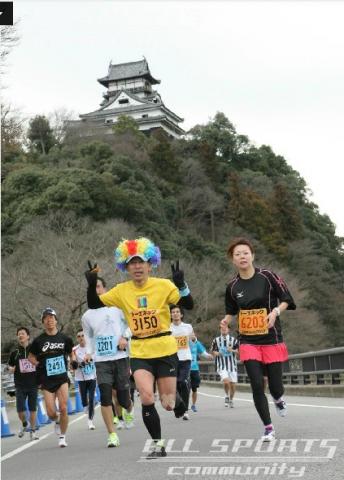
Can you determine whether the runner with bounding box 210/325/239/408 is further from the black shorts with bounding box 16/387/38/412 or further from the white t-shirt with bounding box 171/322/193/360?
the black shorts with bounding box 16/387/38/412

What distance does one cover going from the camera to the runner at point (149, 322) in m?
7.53

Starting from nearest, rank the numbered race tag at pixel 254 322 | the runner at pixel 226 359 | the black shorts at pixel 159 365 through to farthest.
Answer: the black shorts at pixel 159 365 → the numbered race tag at pixel 254 322 → the runner at pixel 226 359

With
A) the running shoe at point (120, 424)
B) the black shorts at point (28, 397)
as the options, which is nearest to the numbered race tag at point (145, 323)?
the running shoe at point (120, 424)

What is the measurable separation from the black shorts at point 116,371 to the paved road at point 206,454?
706 mm

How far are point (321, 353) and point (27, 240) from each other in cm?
3792

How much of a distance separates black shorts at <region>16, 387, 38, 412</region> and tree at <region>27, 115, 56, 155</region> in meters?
79.1

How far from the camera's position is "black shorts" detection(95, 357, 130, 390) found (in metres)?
10.2

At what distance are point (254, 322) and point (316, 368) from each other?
1191 centimetres

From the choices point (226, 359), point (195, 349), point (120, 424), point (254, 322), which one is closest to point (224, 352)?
point (226, 359)

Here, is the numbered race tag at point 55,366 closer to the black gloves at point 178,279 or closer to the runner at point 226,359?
the black gloves at point 178,279

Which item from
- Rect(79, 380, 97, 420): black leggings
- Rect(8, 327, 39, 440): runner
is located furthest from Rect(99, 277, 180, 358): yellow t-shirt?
Rect(8, 327, 39, 440): runner

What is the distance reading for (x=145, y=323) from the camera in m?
7.73

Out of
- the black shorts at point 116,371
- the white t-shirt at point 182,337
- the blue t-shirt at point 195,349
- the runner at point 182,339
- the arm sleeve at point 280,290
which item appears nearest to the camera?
the arm sleeve at point 280,290

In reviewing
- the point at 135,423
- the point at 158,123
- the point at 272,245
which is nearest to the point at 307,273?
the point at 272,245
